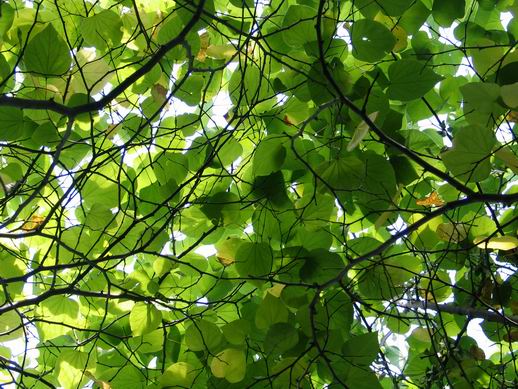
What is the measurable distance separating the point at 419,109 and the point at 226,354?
79cm

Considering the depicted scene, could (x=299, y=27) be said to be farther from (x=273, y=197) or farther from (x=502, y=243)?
(x=502, y=243)

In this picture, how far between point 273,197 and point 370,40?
392 millimetres

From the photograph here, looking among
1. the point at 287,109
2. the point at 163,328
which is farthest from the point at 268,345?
the point at 287,109

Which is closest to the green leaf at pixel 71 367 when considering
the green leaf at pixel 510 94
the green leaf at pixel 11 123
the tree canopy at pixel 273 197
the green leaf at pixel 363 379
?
the tree canopy at pixel 273 197

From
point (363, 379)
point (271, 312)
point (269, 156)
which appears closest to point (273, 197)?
point (269, 156)

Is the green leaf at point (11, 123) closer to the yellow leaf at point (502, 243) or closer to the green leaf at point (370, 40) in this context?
the green leaf at point (370, 40)

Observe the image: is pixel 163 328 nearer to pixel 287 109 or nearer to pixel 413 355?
pixel 287 109

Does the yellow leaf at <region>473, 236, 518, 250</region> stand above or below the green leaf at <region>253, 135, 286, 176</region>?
below

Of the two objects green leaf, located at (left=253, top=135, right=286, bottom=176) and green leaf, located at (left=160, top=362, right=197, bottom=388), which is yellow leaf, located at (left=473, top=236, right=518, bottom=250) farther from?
green leaf, located at (left=160, top=362, right=197, bottom=388)

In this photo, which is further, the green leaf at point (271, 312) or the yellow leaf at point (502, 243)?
the green leaf at point (271, 312)

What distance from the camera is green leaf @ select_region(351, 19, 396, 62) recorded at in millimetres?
1190

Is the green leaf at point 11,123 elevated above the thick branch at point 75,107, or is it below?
above

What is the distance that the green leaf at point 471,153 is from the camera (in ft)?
3.10

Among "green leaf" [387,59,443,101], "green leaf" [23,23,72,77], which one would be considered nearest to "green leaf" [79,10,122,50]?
"green leaf" [23,23,72,77]
